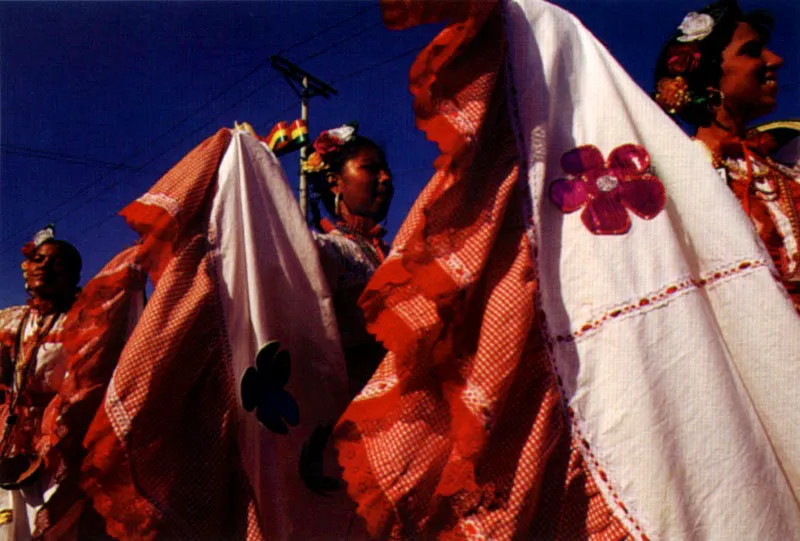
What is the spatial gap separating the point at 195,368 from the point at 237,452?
0.24 metres

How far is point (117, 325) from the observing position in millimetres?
1622

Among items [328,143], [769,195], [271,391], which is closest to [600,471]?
[271,391]

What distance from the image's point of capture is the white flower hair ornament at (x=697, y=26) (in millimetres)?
1747

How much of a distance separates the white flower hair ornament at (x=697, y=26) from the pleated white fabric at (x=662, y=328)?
2.55 feet

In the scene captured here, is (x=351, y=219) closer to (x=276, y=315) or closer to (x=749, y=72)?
(x=276, y=315)

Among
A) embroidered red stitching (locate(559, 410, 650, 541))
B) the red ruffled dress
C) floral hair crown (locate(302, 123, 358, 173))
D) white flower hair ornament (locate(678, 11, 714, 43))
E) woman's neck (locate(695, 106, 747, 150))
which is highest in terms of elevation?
floral hair crown (locate(302, 123, 358, 173))

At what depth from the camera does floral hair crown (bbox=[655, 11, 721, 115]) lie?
5.78 ft

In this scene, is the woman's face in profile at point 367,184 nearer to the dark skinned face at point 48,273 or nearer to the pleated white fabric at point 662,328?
the pleated white fabric at point 662,328

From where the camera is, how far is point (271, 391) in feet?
4.93

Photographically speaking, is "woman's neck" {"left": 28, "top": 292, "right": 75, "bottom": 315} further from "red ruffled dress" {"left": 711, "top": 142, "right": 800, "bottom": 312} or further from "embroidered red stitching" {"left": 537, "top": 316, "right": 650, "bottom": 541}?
"red ruffled dress" {"left": 711, "top": 142, "right": 800, "bottom": 312}

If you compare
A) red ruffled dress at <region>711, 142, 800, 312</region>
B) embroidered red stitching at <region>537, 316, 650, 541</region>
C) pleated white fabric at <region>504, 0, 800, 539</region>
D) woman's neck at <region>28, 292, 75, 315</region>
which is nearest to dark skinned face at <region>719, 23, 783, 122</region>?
red ruffled dress at <region>711, 142, 800, 312</region>

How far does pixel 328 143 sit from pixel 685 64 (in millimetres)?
1620

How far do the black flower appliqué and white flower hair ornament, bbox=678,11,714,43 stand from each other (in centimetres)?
157

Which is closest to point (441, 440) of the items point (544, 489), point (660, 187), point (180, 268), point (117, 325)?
point (544, 489)
